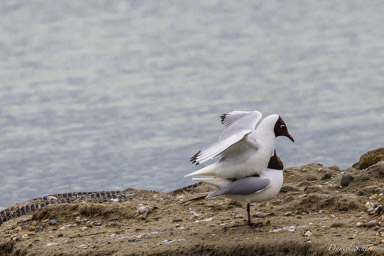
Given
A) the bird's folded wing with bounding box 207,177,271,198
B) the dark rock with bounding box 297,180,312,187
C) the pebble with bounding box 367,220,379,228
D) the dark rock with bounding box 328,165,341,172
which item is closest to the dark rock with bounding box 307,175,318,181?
the dark rock with bounding box 328,165,341,172

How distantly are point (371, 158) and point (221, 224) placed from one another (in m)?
2.43

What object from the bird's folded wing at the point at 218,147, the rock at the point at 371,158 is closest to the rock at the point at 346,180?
the rock at the point at 371,158

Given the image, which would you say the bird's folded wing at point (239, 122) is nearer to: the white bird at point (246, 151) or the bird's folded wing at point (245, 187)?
the white bird at point (246, 151)

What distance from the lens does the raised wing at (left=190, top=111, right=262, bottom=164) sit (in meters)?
6.33

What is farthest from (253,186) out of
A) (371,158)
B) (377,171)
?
(371,158)

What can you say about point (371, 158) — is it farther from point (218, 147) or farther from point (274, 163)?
point (218, 147)

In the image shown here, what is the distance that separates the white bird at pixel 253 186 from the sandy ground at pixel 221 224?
0.29 meters

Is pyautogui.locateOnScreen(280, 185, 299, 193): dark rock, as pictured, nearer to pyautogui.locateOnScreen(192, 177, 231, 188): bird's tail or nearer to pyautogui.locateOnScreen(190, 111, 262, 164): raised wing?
pyautogui.locateOnScreen(190, 111, 262, 164): raised wing

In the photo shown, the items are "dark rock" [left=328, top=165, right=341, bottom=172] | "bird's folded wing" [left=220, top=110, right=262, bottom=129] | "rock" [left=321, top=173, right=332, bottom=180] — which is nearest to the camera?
"bird's folded wing" [left=220, top=110, right=262, bottom=129]

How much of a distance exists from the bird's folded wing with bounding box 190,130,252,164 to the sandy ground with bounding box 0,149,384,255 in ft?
2.52

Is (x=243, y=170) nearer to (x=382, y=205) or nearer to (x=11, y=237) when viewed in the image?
(x=382, y=205)

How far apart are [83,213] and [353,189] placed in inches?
105

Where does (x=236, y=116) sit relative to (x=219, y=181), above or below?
above

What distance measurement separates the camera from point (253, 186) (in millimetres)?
6652
